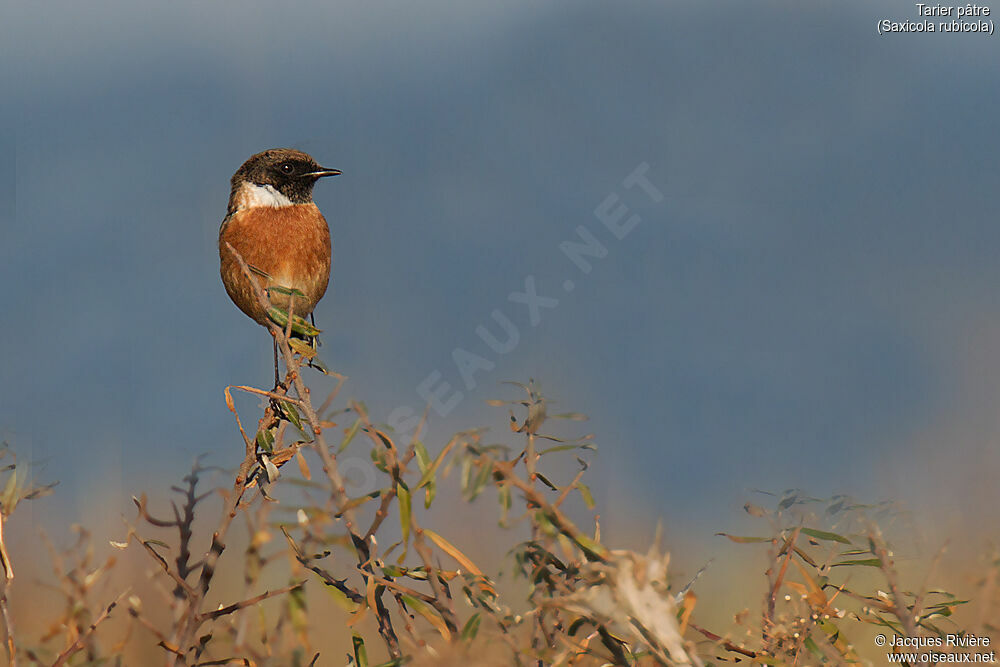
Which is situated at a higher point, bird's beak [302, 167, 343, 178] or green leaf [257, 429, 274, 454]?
bird's beak [302, 167, 343, 178]

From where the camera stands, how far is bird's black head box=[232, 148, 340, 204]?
4.26 metres

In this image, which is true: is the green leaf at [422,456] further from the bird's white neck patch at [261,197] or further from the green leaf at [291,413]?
the bird's white neck patch at [261,197]

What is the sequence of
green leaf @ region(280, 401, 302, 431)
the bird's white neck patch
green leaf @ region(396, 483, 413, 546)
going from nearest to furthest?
green leaf @ region(396, 483, 413, 546)
green leaf @ region(280, 401, 302, 431)
the bird's white neck patch

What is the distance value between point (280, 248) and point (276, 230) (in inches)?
4.0

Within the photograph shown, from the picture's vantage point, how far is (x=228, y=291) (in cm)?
371

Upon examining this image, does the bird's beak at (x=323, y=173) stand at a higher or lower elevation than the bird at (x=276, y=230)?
higher

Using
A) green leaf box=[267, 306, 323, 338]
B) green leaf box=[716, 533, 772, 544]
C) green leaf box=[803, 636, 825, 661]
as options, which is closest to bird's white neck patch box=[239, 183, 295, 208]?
green leaf box=[267, 306, 323, 338]

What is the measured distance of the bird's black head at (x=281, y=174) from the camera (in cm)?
426

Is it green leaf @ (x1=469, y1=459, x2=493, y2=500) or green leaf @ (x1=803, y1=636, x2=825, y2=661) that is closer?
green leaf @ (x1=469, y1=459, x2=493, y2=500)

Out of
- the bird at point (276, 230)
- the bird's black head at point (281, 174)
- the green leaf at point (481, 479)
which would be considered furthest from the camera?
the bird's black head at point (281, 174)

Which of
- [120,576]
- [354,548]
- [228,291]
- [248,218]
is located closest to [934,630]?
[354,548]

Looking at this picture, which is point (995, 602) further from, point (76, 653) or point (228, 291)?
point (228, 291)

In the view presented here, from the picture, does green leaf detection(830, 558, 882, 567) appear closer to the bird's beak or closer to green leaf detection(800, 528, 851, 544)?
green leaf detection(800, 528, 851, 544)

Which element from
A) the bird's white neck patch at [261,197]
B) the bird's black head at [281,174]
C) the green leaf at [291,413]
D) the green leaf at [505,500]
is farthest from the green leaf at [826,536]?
the bird's black head at [281,174]
